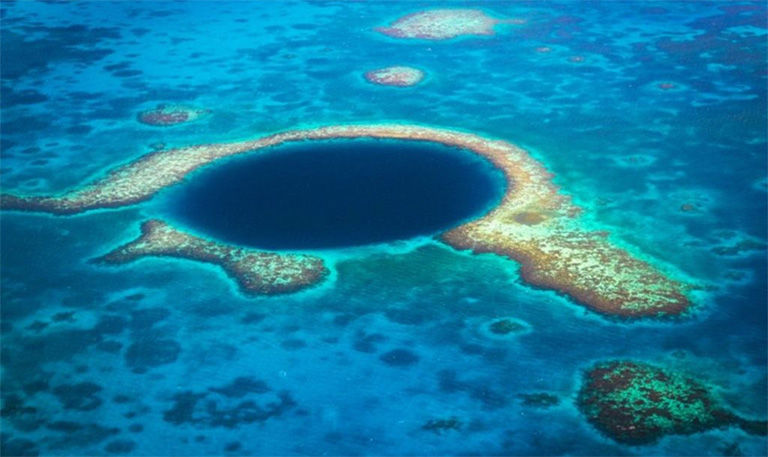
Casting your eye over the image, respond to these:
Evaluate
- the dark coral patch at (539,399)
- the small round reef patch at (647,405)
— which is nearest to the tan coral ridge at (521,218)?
the small round reef patch at (647,405)

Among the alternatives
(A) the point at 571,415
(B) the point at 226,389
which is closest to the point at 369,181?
(B) the point at 226,389

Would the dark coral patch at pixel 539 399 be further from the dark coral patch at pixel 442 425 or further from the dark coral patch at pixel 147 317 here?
the dark coral patch at pixel 147 317

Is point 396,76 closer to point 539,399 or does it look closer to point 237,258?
point 237,258

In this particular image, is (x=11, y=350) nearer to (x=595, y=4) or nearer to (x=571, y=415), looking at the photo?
(x=571, y=415)

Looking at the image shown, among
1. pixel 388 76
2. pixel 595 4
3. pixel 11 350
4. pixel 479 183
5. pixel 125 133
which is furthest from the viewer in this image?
pixel 595 4

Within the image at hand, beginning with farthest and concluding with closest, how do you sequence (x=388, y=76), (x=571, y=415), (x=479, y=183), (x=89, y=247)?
(x=388, y=76)
(x=479, y=183)
(x=89, y=247)
(x=571, y=415)

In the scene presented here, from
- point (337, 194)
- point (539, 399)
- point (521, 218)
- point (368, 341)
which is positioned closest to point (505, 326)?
point (539, 399)
